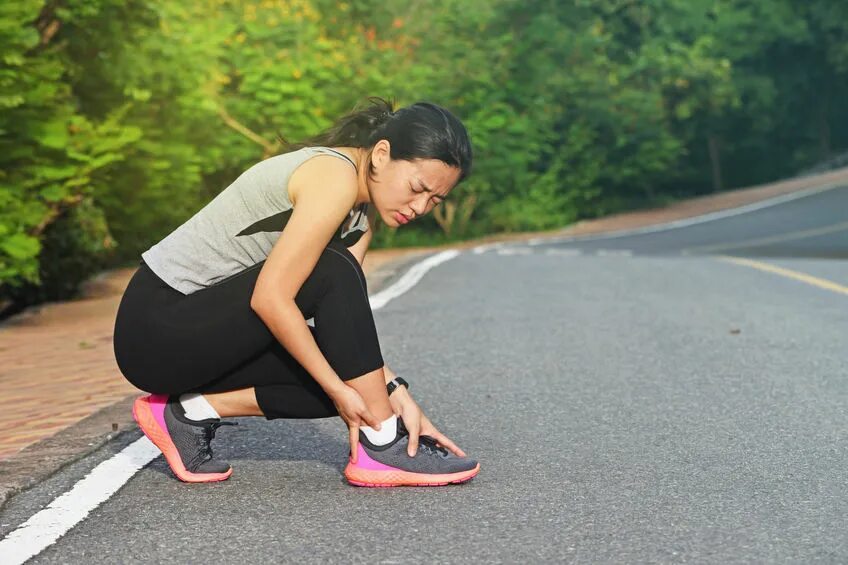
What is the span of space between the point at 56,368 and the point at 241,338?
12.9 feet

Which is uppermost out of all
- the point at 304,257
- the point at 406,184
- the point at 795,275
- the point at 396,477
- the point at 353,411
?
the point at 406,184

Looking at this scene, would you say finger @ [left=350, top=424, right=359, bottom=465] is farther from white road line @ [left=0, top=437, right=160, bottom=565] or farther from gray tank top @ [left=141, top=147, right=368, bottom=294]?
white road line @ [left=0, top=437, right=160, bottom=565]

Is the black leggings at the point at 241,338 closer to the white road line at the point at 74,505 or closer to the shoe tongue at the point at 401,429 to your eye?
the shoe tongue at the point at 401,429

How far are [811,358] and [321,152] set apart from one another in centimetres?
424

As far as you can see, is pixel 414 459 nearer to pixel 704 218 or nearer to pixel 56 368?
pixel 56 368

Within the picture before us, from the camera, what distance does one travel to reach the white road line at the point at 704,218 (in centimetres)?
3203

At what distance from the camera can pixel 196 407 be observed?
474cm

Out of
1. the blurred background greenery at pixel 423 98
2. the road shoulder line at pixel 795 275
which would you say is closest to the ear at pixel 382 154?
the blurred background greenery at pixel 423 98

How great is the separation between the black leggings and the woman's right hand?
7 centimetres

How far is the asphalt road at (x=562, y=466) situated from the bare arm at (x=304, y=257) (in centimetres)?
49

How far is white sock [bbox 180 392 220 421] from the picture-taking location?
187 inches

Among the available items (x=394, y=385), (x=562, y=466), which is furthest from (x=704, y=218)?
(x=394, y=385)

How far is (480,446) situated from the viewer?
5332 mm

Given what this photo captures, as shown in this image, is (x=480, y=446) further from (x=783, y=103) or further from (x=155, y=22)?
(x=783, y=103)
